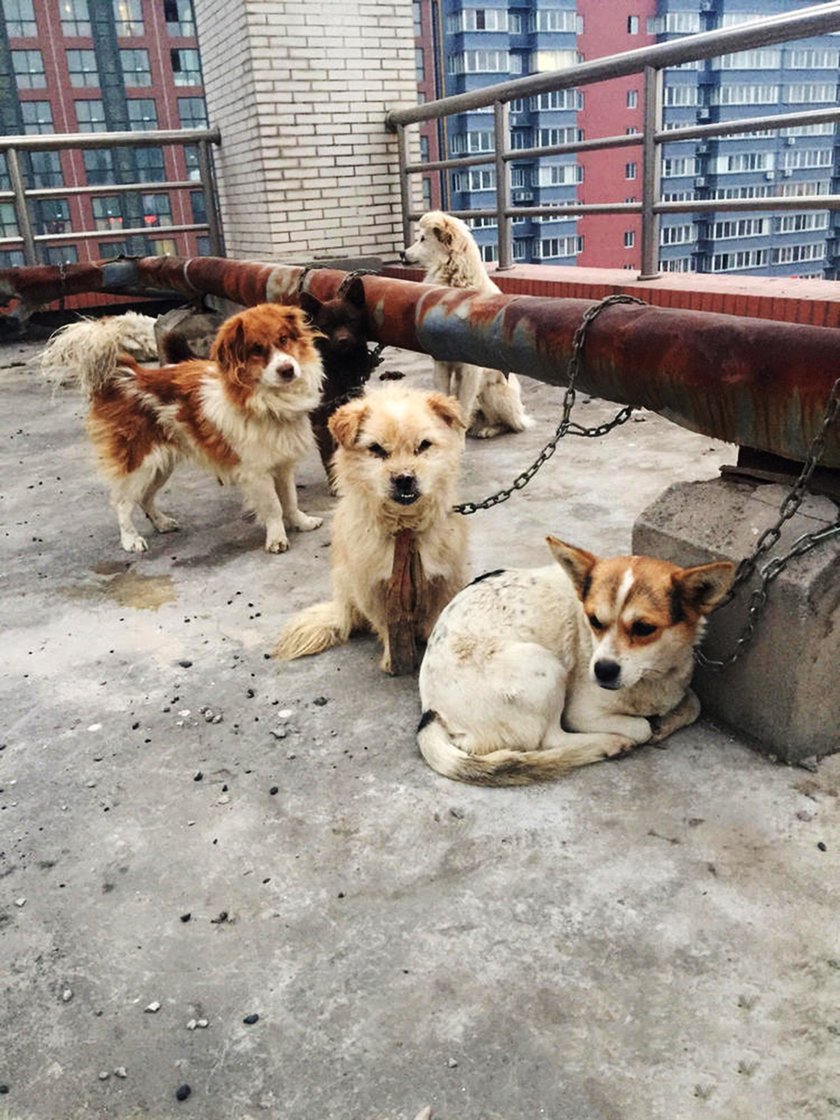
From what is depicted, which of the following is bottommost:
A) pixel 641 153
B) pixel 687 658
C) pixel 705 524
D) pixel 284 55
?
pixel 687 658

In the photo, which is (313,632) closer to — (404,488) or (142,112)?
(404,488)

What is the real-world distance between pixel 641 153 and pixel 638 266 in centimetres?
90

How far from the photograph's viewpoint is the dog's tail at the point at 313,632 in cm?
370

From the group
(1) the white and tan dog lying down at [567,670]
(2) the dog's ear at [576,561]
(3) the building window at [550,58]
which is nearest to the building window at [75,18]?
(3) the building window at [550,58]

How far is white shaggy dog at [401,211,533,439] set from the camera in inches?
246

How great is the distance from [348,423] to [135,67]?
4509 cm

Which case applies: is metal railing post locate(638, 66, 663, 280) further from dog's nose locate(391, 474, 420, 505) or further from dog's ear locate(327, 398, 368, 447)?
dog's nose locate(391, 474, 420, 505)

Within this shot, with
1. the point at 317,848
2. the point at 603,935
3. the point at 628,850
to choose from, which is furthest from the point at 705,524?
the point at 317,848

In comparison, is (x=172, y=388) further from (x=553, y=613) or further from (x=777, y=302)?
(x=777, y=302)

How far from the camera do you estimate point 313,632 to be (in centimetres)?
374

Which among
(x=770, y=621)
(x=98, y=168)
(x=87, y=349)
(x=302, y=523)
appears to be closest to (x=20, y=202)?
(x=87, y=349)

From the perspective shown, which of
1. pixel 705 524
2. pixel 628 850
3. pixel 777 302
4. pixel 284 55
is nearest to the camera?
pixel 628 850

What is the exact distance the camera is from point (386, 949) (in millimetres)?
2117

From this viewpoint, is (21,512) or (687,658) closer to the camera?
(687,658)
